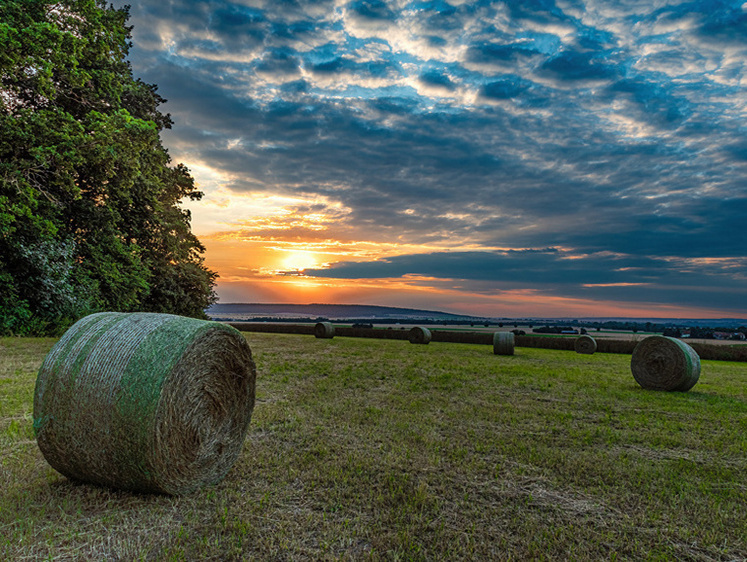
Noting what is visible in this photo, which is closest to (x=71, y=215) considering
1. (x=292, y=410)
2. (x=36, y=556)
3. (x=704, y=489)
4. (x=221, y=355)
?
(x=292, y=410)

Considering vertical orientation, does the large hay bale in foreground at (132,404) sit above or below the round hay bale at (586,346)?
above

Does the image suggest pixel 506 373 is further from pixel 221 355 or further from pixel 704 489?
pixel 221 355

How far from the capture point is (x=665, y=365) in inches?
591

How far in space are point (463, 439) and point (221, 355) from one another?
174 inches

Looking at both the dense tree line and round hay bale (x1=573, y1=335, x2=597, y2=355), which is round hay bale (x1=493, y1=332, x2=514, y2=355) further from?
the dense tree line

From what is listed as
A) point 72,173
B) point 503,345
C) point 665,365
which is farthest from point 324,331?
point 665,365

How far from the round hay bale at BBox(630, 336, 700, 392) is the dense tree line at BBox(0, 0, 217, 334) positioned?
21425mm

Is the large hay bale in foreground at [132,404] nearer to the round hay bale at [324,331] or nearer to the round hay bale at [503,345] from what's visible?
the round hay bale at [503,345]

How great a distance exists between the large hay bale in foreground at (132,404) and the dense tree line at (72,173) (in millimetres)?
13164

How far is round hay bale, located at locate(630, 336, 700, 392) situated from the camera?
14555 mm

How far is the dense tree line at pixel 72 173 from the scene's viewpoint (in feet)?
49.6

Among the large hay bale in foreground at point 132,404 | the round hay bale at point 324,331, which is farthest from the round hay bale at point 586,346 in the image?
the large hay bale in foreground at point 132,404

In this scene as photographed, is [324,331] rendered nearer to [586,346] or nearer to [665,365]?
[586,346]

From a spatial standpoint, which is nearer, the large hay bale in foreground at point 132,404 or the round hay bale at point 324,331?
the large hay bale in foreground at point 132,404
